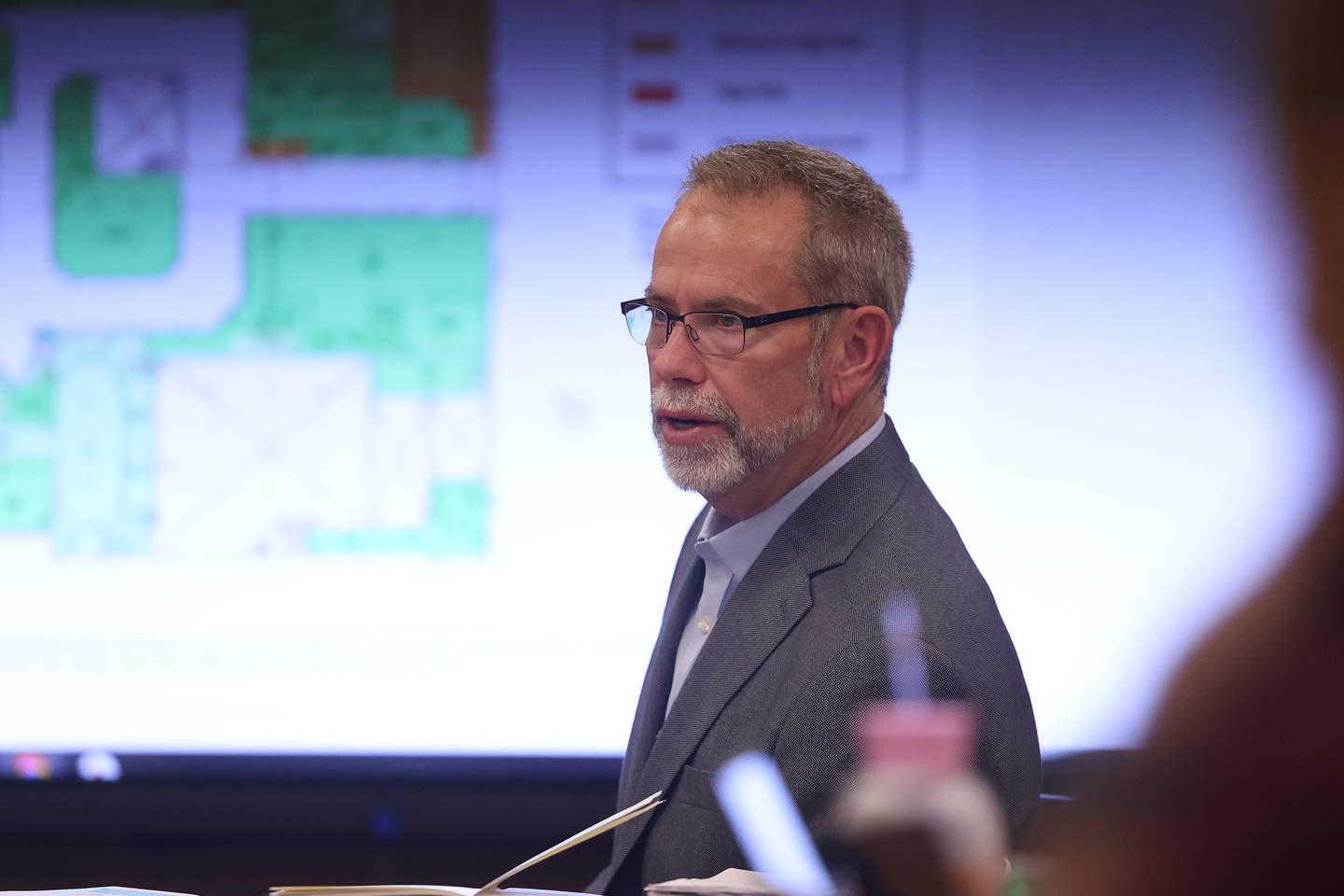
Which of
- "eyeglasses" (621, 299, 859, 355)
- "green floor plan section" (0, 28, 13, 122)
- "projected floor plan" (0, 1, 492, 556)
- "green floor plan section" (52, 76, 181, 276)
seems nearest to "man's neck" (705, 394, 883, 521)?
"eyeglasses" (621, 299, 859, 355)

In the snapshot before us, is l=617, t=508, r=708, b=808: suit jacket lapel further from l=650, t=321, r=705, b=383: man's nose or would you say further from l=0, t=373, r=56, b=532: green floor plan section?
l=0, t=373, r=56, b=532: green floor plan section

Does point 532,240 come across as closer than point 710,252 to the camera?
No

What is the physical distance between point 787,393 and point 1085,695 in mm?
1323

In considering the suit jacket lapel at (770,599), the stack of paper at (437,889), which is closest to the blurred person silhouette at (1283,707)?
the stack of paper at (437,889)

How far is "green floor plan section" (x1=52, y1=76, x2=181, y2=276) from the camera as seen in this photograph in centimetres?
279

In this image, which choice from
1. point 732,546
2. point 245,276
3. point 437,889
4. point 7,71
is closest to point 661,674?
point 732,546

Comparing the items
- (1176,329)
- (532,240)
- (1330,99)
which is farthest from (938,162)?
(1330,99)

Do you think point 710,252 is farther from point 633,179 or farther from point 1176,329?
point 1176,329

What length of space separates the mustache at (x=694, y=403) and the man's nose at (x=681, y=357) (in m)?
0.02

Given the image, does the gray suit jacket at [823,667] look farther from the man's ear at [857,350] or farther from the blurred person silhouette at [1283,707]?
the blurred person silhouette at [1283,707]

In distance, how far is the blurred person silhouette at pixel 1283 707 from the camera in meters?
0.43

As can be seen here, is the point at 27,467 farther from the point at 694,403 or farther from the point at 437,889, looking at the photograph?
the point at 437,889

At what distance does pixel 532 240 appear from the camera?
280 cm

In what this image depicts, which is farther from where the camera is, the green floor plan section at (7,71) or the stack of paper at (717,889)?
the green floor plan section at (7,71)
